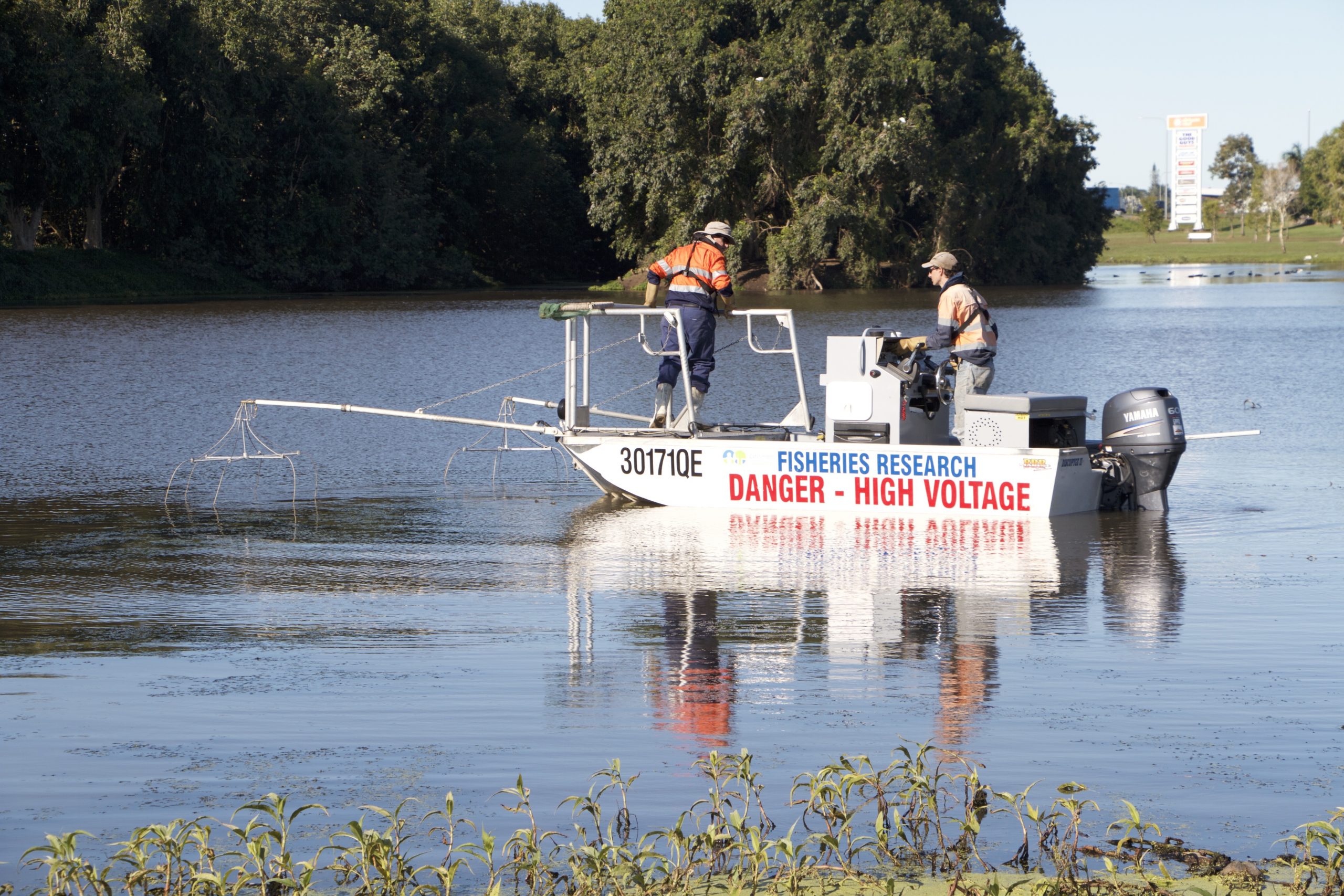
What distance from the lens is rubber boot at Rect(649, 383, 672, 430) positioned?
13.4 meters

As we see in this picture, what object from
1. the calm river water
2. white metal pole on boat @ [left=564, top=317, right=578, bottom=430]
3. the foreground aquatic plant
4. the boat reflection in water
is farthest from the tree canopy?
the foreground aquatic plant

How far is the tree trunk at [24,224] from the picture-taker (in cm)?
5491

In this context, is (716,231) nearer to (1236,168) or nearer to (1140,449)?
(1140,449)

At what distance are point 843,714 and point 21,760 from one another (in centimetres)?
319

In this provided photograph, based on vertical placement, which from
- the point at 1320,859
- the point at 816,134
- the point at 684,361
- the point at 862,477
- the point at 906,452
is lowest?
the point at 1320,859

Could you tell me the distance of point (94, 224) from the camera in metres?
58.9

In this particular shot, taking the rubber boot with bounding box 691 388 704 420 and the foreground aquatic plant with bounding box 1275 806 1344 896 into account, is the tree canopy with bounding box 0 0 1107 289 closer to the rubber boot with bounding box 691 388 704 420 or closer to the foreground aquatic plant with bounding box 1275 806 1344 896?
the rubber boot with bounding box 691 388 704 420

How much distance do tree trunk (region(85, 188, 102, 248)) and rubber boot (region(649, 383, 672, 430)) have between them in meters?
49.9

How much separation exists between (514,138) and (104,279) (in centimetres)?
2491

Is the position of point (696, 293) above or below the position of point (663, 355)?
above

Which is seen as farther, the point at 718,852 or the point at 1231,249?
the point at 1231,249

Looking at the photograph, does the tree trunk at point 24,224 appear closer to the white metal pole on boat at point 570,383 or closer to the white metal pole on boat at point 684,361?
the white metal pole on boat at point 570,383

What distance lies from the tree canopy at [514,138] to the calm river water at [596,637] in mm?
39346

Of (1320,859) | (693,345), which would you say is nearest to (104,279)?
(693,345)
